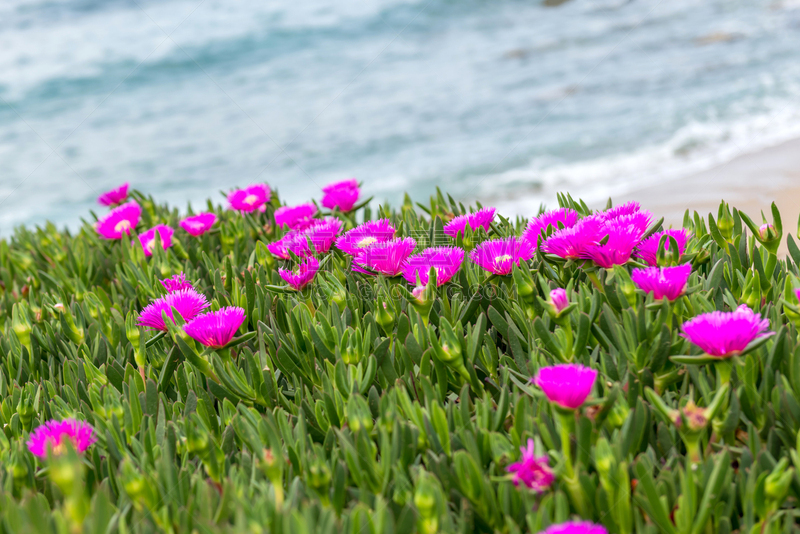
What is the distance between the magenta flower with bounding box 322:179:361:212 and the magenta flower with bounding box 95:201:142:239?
2.63 feet

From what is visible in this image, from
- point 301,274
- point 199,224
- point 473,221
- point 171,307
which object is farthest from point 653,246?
point 199,224

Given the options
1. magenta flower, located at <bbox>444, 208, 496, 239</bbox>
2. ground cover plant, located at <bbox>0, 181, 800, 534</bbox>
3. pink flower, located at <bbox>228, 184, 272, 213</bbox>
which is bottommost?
ground cover plant, located at <bbox>0, 181, 800, 534</bbox>

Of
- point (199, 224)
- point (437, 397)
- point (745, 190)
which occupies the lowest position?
point (745, 190)

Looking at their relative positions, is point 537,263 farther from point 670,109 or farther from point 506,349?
point 670,109

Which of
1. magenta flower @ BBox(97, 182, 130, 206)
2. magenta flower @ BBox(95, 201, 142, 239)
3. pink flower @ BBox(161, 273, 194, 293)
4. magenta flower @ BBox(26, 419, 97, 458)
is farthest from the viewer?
magenta flower @ BBox(97, 182, 130, 206)

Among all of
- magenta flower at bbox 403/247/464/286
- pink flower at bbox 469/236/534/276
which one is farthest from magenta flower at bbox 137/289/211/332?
pink flower at bbox 469/236/534/276

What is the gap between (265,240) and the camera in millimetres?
2166

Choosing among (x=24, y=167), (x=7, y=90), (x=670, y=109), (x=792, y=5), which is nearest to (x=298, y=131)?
(x=24, y=167)

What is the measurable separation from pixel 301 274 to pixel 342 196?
729 mm

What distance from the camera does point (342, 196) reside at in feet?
6.92

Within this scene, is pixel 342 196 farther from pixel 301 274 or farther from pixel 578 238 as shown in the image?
pixel 578 238

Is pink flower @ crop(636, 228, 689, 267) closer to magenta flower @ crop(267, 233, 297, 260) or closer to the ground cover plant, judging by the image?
the ground cover plant

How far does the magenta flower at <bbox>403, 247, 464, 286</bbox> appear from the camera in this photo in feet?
4.20

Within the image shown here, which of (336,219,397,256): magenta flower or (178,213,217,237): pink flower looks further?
(178,213,217,237): pink flower
